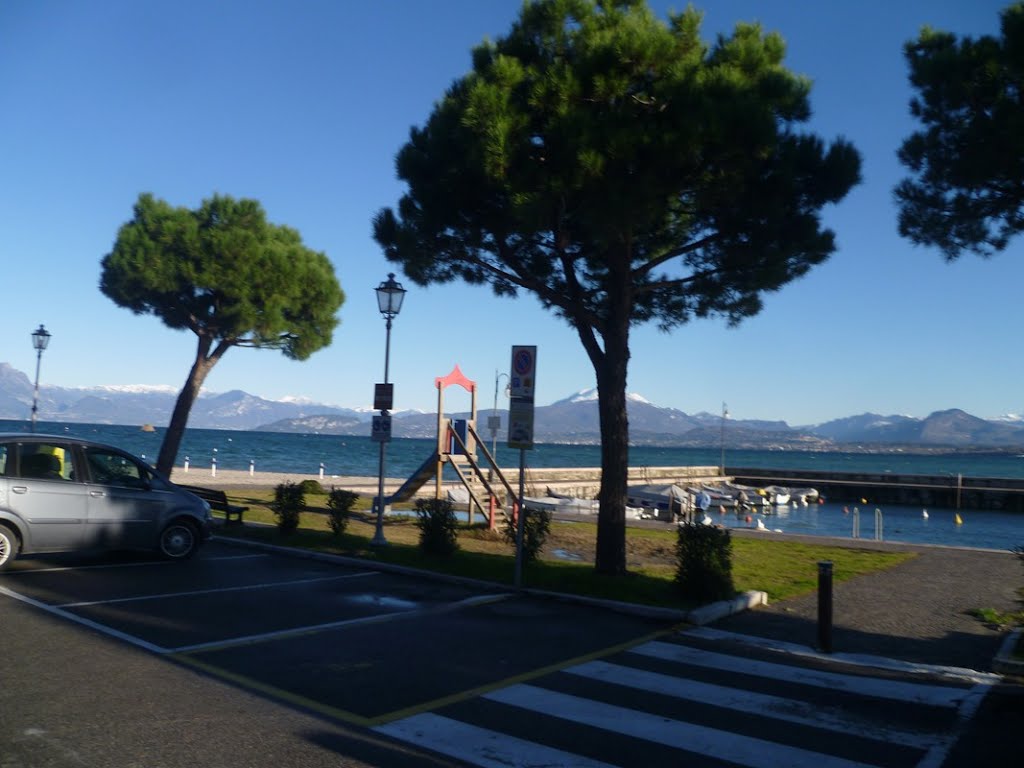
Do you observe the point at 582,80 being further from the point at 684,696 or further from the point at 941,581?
the point at 941,581

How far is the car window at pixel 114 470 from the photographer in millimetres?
11992

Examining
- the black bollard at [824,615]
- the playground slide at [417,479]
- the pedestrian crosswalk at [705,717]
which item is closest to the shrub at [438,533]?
the pedestrian crosswalk at [705,717]

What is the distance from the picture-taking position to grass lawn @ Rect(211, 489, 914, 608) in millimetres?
11562

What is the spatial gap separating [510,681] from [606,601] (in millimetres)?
3659

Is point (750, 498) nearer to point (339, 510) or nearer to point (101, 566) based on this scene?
point (339, 510)

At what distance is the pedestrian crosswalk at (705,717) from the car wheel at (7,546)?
24.8 feet

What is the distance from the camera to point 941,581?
44.3ft

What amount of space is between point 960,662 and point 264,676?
6581 millimetres

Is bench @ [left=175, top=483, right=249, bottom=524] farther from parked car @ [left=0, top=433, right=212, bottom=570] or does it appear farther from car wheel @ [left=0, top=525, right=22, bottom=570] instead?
car wheel @ [left=0, top=525, right=22, bottom=570]

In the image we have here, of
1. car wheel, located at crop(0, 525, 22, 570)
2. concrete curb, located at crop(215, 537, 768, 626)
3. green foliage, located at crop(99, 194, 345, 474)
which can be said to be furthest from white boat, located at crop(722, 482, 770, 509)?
car wheel, located at crop(0, 525, 22, 570)

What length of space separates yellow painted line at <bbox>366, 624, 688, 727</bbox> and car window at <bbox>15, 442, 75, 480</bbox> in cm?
751

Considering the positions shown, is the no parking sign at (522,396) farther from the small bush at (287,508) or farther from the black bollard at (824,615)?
the small bush at (287,508)

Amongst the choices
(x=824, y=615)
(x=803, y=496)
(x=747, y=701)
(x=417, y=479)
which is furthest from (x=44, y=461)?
(x=803, y=496)

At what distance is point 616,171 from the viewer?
10898mm
